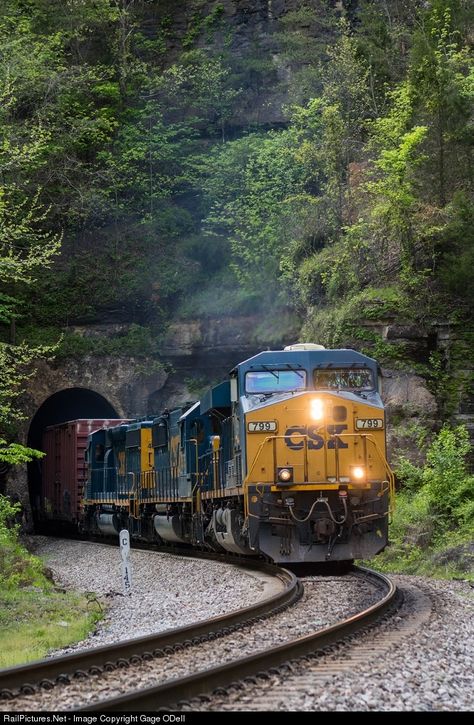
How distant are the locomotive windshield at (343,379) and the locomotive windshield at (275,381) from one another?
254 mm

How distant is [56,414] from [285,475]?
2893cm

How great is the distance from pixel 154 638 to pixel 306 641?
4.62 feet

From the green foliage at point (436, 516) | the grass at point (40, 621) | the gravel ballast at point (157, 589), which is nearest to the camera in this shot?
the grass at point (40, 621)

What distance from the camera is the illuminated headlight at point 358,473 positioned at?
A: 575 inches

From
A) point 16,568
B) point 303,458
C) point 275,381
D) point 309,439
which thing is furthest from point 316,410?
point 16,568

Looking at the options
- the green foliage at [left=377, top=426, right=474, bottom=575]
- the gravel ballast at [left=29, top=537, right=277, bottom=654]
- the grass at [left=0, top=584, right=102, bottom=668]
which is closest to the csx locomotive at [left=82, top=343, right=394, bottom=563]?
the gravel ballast at [left=29, top=537, right=277, bottom=654]

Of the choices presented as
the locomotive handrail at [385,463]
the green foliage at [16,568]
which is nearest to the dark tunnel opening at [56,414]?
the green foliage at [16,568]

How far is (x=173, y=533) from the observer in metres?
22.6

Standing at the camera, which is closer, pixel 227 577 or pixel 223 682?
pixel 223 682

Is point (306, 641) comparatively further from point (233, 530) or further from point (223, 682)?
point (233, 530)

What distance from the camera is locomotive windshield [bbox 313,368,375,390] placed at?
606 inches

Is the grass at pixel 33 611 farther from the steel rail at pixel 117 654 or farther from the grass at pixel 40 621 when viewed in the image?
the steel rail at pixel 117 654

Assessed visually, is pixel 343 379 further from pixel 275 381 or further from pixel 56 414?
pixel 56 414
